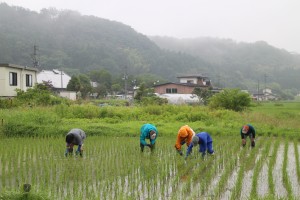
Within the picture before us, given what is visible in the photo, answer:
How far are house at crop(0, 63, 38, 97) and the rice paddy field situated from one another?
1111cm

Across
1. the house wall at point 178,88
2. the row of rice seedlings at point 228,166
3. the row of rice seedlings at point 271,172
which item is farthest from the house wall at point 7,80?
the house wall at point 178,88

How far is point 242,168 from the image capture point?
7.50 meters

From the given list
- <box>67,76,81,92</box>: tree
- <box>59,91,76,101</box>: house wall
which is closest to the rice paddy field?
<box>59,91,76,101</box>: house wall

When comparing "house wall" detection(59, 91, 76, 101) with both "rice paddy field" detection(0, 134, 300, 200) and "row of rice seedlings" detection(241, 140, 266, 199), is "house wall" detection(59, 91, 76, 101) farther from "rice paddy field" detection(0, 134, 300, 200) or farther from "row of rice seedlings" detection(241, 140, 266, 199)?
"row of rice seedlings" detection(241, 140, 266, 199)

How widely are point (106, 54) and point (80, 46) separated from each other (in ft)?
18.4

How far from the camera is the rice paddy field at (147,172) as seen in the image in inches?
229

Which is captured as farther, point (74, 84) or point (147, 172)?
point (74, 84)

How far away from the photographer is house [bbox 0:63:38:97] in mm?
20688

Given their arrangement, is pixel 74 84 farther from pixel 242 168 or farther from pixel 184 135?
pixel 242 168

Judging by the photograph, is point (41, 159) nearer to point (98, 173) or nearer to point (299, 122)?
point (98, 173)

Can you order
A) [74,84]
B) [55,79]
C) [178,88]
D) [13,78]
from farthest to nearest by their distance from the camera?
1. [178,88]
2. [55,79]
3. [74,84]
4. [13,78]

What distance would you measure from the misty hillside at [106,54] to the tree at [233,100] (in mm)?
37527

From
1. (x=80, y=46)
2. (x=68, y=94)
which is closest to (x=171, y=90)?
(x=68, y=94)

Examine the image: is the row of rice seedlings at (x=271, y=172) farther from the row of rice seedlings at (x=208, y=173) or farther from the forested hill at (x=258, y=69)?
the forested hill at (x=258, y=69)
